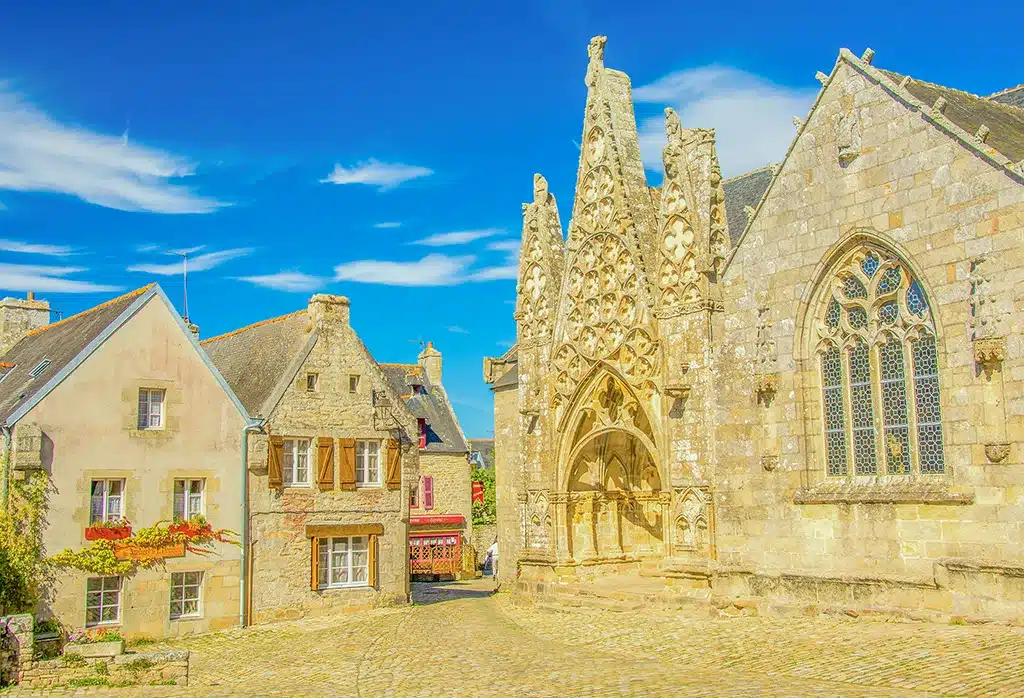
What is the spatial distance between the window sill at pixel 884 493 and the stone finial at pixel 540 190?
1048cm

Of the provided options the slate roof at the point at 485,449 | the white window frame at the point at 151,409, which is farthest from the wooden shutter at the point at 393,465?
the slate roof at the point at 485,449

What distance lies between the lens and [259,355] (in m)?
26.0

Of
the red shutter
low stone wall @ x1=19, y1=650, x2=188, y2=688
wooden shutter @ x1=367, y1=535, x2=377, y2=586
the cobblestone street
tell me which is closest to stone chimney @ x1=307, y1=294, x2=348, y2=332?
wooden shutter @ x1=367, y1=535, x2=377, y2=586

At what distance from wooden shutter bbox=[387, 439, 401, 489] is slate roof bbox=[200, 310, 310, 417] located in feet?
10.1

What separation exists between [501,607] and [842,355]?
10.3m

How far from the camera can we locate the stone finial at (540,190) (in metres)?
25.5

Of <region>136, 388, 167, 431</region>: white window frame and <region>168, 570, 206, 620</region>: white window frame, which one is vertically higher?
<region>136, 388, 167, 431</region>: white window frame

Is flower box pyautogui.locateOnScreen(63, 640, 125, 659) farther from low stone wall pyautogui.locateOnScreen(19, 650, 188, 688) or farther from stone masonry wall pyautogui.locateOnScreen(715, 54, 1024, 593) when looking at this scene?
stone masonry wall pyautogui.locateOnScreen(715, 54, 1024, 593)

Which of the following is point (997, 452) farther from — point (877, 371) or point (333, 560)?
point (333, 560)

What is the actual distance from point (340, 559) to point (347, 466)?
2.11 metres


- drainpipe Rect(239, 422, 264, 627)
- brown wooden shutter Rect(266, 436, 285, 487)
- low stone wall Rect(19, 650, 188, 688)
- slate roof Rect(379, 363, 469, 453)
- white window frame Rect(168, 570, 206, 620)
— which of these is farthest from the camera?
slate roof Rect(379, 363, 469, 453)

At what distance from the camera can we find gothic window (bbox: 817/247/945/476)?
16.4m

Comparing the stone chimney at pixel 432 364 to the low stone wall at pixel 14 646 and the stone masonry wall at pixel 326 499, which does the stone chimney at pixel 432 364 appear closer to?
the stone masonry wall at pixel 326 499

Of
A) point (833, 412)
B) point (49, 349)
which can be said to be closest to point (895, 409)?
point (833, 412)
